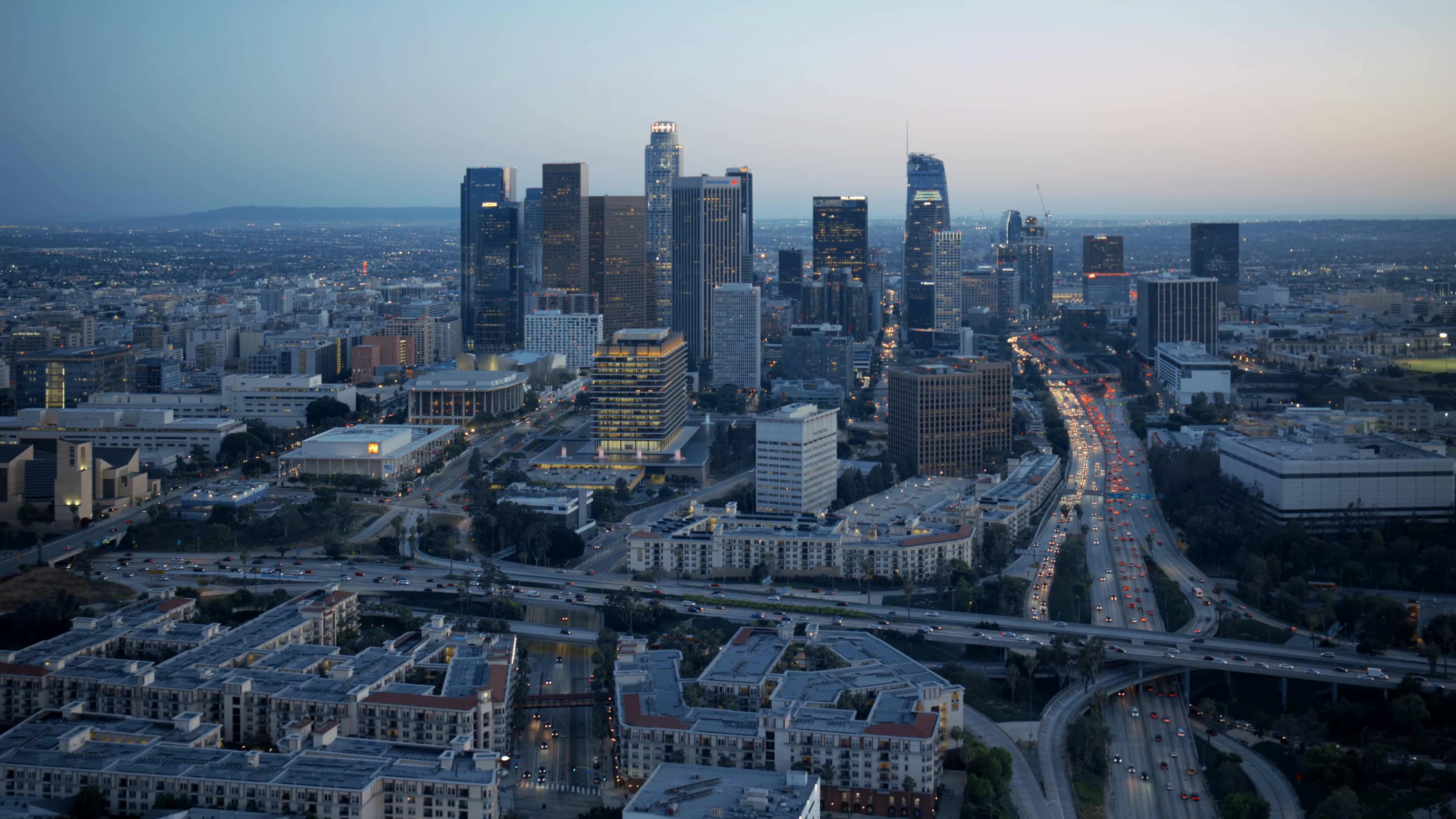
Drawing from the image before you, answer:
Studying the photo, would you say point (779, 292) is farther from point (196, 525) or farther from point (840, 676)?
point (840, 676)

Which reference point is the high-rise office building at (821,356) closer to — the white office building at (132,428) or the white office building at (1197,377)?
the white office building at (1197,377)

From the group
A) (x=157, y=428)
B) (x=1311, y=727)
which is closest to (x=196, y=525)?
(x=157, y=428)

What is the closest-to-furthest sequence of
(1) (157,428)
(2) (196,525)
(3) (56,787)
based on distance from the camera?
(3) (56,787)
(2) (196,525)
(1) (157,428)

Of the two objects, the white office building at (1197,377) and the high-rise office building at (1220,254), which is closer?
the white office building at (1197,377)

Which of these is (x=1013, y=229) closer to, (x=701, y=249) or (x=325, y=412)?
(x=701, y=249)

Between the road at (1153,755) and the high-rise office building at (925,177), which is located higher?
the high-rise office building at (925,177)

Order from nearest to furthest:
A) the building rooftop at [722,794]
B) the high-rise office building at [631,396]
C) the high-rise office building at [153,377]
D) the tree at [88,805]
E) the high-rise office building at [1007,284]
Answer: the building rooftop at [722,794], the tree at [88,805], the high-rise office building at [631,396], the high-rise office building at [153,377], the high-rise office building at [1007,284]

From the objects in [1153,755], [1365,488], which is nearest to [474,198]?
[1365,488]

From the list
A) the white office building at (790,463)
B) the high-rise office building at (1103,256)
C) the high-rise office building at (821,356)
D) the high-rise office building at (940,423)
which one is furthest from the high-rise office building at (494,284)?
the high-rise office building at (1103,256)
